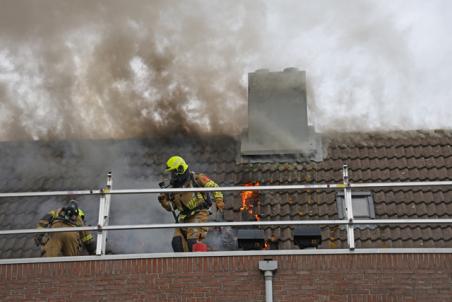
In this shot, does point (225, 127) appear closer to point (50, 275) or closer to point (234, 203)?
point (234, 203)

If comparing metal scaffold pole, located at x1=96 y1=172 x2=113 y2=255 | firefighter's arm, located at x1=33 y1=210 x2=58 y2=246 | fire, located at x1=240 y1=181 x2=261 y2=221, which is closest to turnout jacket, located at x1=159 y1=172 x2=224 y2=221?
metal scaffold pole, located at x1=96 y1=172 x2=113 y2=255

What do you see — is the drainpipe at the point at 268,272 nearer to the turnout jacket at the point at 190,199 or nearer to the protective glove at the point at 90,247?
the turnout jacket at the point at 190,199

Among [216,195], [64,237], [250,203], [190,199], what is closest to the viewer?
[216,195]

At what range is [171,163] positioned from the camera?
7.79m

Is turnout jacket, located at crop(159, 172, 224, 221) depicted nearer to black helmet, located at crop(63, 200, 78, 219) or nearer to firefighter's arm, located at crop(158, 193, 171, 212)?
firefighter's arm, located at crop(158, 193, 171, 212)

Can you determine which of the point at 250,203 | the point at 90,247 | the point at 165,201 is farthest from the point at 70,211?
the point at 250,203

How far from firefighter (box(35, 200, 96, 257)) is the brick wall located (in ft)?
3.87

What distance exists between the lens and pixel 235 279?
6590 mm

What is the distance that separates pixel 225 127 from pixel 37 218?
140 inches

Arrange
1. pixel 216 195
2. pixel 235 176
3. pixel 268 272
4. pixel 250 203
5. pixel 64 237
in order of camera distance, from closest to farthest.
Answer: pixel 268 272 → pixel 216 195 → pixel 64 237 → pixel 250 203 → pixel 235 176

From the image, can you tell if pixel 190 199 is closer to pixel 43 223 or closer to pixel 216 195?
pixel 216 195

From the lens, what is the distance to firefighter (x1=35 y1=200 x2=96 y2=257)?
26.0 feet

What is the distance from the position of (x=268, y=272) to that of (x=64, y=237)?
2.73 m

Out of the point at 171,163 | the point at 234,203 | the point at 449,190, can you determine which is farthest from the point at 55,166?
the point at 449,190
